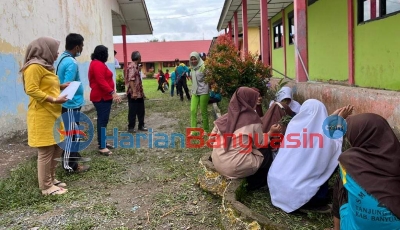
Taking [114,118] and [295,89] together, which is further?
[114,118]

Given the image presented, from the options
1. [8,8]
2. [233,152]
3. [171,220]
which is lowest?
[171,220]

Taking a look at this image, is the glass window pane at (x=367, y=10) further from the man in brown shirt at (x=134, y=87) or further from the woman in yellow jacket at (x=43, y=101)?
the woman in yellow jacket at (x=43, y=101)

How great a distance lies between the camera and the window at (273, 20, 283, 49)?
13739 mm

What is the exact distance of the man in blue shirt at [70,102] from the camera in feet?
15.0

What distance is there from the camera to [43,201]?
3865 mm

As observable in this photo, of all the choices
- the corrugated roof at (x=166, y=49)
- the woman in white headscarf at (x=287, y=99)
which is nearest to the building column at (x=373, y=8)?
the woman in white headscarf at (x=287, y=99)

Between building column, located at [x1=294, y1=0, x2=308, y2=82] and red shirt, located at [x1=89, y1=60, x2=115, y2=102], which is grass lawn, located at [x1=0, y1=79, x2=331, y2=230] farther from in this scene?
building column, located at [x1=294, y1=0, x2=308, y2=82]

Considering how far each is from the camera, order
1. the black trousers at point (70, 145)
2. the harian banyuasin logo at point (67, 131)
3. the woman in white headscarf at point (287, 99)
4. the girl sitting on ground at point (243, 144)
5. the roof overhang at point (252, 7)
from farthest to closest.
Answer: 1. the roof overhang at point (252, 7)
2. the woman in white headscarf at point (287, 99)
3. the black trousers at point (70, 145)
4. the harian banyuasin logo at point (67, 131)
5. the girl sitting on ground at point (243, 144)

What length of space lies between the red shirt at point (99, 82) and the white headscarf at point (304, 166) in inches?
133

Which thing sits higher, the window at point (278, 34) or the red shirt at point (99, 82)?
the window at point (278, 34)

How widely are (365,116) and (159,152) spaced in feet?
13.6

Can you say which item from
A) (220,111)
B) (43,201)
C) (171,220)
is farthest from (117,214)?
(220,111)

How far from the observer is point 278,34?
14.3 m

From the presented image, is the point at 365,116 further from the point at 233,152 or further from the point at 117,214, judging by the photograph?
the point at 117,214
